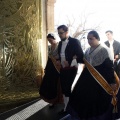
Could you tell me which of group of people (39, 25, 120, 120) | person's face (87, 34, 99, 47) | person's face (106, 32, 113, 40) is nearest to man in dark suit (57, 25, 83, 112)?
group of people (39, 25, 120, 120)

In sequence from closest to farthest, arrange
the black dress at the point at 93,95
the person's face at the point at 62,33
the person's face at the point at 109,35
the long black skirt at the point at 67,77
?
1. the black dress at the point at 93,95
2. the long black skirt at the point at 67,77
3. the person's face at the point at 62,33
4. the person's face at the point at 109,35

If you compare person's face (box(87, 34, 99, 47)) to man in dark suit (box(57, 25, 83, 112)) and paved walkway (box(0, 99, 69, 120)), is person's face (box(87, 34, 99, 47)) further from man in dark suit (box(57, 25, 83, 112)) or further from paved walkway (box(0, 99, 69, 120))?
paved walkway (box(0, 99, 69, 120))

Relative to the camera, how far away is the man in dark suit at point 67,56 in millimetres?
3799

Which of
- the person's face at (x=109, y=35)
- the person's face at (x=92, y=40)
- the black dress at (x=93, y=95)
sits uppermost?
the person's face at (x=109, y=35)

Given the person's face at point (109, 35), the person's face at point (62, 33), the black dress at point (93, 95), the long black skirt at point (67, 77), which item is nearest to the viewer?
the black dress at point (93, 95)

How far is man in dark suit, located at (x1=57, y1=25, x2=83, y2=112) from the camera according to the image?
12.5ft

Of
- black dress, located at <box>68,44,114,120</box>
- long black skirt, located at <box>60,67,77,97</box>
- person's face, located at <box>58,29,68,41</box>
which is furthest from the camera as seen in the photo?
person's face, located at <box>58,29,68,41</box>

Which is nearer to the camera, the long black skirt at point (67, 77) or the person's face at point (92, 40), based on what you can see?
the person's face at point (92, 40)

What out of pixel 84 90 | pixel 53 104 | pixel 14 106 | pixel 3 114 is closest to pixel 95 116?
pixel 84 90

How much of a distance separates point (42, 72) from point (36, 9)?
1327 millimetres

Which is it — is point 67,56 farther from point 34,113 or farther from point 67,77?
point 34,113

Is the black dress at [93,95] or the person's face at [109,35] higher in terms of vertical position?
the person's face at [109,35]

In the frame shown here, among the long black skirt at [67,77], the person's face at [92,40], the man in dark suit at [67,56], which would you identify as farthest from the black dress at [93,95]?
the long black skirt at [67,77]

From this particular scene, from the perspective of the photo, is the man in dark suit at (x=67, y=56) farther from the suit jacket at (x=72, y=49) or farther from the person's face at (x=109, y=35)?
the person's face at (x=109, y=35)
